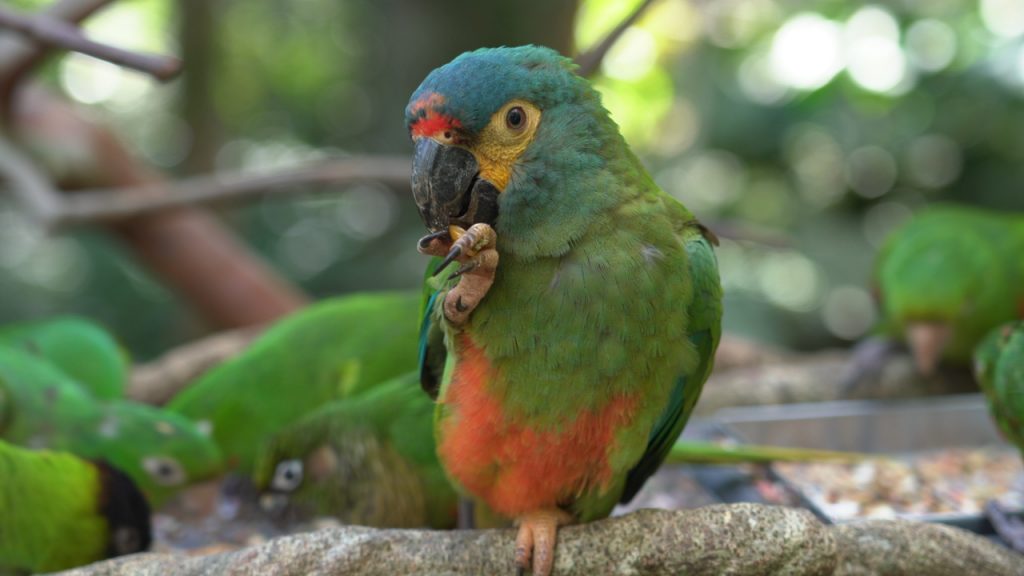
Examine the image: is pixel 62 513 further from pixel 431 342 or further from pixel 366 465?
pixel 431 342

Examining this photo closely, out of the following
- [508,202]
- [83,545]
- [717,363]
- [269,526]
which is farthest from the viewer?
[717,363]

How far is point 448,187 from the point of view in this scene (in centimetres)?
159

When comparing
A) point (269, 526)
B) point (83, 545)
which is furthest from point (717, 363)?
point (83, 545)

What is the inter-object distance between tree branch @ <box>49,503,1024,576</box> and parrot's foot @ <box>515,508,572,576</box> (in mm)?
23

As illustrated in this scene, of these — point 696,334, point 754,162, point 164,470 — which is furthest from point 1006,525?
point 754,162

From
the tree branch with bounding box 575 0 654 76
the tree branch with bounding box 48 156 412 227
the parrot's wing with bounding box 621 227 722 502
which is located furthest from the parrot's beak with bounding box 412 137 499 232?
the tree branch with bounding box 48 156 412 227

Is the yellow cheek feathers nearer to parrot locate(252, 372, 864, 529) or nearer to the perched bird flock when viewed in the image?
the perched bird flock

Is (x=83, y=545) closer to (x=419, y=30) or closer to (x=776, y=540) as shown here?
(x=776, y=540)

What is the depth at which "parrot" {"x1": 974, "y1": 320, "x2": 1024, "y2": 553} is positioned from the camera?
2.22 metres

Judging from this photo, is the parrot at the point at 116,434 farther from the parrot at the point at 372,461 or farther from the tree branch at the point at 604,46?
the tree branch at the point at 604,46

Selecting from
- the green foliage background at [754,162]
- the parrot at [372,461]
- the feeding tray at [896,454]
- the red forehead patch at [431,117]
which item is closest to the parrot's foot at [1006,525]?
the feeding tray at [896,454]

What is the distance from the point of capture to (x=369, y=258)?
248 inches

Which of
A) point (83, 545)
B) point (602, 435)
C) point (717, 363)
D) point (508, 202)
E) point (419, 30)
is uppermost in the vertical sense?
point (419, 30)

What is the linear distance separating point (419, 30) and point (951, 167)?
3.79 metres
